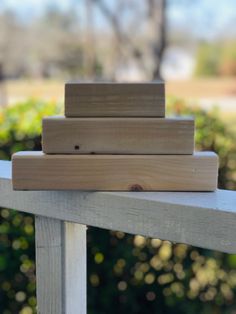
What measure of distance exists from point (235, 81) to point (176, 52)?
372cm

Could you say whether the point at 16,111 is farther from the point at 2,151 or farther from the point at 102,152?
the point at 102,152

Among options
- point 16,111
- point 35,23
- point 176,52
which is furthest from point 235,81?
point 16,111

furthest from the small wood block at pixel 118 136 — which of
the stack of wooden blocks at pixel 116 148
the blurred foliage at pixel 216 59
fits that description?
the blurred foliage at pixel 216 59

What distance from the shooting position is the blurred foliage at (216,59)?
29.0m

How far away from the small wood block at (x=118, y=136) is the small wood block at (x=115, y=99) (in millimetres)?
16

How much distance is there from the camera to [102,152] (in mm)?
797

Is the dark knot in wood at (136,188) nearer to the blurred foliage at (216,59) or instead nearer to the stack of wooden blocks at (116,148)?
the stack of wooden blocks at (116,148)

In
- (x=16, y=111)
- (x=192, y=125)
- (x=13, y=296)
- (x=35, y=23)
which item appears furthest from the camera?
(x=35, y=23)

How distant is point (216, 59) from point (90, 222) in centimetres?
3221

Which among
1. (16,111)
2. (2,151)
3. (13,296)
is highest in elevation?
(16,111)

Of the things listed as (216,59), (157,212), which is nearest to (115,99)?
(157,212)

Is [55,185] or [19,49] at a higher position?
[19,49]

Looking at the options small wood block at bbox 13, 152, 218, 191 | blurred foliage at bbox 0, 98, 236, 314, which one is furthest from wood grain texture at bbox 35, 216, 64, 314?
blurred foliage at bbox 0, 98, 236, 314

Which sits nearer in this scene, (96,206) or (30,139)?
→ (96,206)
